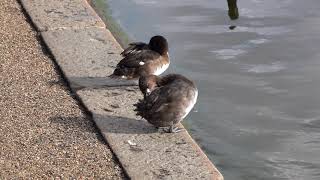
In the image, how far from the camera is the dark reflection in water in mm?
10477

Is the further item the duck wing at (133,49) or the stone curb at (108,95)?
the duck wing at (133,49)

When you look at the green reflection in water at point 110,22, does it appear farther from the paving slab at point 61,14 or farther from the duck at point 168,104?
the duck at point 168,104

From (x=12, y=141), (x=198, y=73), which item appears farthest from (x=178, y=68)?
(x=12, y=141)

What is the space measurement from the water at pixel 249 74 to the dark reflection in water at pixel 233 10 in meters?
0.07

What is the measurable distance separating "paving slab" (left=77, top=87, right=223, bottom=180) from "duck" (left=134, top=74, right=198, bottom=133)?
0.43 ft

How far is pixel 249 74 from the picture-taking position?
28.1 feet

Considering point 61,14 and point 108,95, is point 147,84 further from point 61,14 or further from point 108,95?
point 61,14

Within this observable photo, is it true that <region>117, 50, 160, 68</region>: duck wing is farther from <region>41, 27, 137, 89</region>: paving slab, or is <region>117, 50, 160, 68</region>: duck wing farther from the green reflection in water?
the green reflection in water

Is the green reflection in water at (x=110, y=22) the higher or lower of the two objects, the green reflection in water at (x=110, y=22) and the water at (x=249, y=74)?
the higher

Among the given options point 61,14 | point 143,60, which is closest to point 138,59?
point 143,60

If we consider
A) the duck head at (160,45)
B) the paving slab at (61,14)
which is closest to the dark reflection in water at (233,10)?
the paving slab at (61,14)

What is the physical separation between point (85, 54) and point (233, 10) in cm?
332

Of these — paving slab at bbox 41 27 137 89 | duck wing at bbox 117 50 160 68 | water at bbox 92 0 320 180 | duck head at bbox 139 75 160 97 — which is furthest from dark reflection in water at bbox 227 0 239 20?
duck head at bbox 139 75 160 97

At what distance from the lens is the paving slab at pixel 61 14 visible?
8727mm
